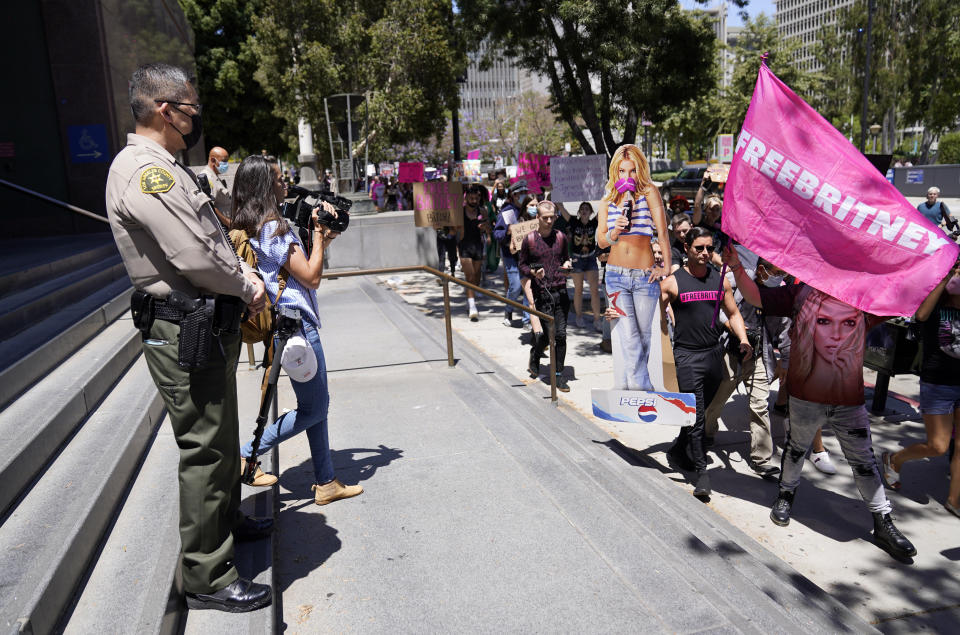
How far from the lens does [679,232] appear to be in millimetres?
5840

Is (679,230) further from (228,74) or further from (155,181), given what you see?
(228,74)

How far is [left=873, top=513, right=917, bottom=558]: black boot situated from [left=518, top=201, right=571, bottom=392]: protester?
3.34 metres

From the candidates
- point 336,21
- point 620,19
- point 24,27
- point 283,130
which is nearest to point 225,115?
point 283,130

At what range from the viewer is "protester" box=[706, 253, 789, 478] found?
5215 millimetres

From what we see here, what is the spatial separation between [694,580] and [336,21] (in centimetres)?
2110

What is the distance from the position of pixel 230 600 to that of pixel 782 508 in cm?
333

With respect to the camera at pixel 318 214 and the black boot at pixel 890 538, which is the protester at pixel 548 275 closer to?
the black boot at pixel 890 538

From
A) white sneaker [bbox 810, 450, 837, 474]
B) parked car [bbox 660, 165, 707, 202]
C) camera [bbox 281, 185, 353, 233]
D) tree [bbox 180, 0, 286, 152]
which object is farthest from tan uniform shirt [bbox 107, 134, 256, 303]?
tree [bbox 180, 0, 286, 152]

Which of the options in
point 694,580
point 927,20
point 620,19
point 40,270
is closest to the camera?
point 694,580

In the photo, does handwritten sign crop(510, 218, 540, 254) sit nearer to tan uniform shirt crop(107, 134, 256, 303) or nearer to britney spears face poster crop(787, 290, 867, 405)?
britney spears face poster crop(787, 290, 867, 405)

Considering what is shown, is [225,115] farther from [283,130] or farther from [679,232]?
[679,232]

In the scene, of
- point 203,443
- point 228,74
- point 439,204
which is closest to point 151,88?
point 203,443

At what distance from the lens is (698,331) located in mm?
4949

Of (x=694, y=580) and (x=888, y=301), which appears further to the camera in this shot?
(x=888, y=301)
